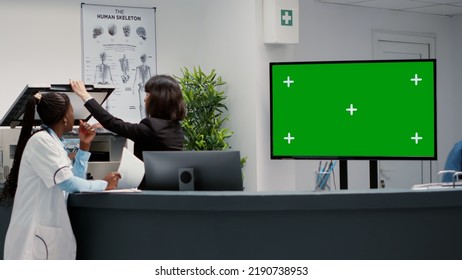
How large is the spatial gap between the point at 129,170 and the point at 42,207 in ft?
1.31

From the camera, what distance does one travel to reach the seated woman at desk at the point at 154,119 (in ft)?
12.3

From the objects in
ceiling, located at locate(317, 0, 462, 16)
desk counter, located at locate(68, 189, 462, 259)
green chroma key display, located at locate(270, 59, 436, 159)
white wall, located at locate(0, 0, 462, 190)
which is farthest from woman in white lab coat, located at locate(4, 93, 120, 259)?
ceiling, located at locate(317, 0, 462, 16)

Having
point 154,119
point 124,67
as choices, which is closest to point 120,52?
point 124,67

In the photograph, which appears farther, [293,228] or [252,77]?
[252,77]

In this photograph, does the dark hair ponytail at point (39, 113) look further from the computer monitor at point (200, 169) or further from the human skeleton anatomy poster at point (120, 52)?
the human skeleton anatomy poster at point (120, 52)

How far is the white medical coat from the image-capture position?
119 inches

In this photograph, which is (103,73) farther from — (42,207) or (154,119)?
(42,207)

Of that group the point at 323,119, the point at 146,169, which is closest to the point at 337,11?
the point at 323,119

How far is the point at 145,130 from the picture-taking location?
12.3 feet

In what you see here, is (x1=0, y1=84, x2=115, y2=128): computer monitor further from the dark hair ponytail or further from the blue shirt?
the blue shirt

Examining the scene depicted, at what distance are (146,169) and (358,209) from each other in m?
0.94

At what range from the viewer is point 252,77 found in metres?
6.02
